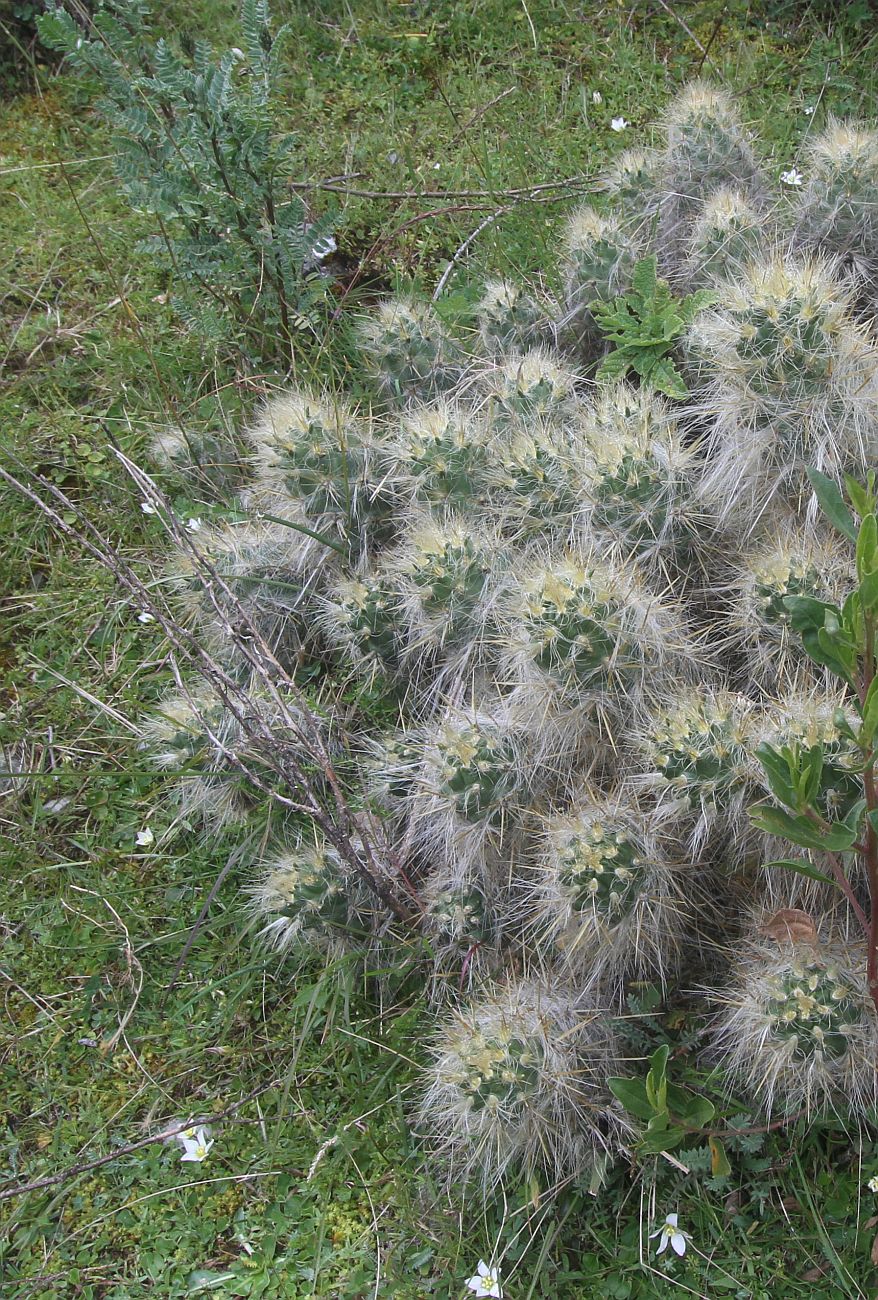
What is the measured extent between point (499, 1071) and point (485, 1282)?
42cm

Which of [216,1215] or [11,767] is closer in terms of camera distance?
[216,1215]

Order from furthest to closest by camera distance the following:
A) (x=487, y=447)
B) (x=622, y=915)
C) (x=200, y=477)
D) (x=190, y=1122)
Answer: (x=200, y=477) < (x=487, y=447) < (x=190, y=1122) < (x=622, y=915)

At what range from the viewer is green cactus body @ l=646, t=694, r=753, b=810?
1985 millimetres

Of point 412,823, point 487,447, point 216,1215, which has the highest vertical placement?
point 487,447

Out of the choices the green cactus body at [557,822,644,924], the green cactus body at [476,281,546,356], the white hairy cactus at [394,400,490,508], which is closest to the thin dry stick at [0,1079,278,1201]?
the green cactus body at [557,822,644,924]

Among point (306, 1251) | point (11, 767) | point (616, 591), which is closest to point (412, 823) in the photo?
point (616, 591)

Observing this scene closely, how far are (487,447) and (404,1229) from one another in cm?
172

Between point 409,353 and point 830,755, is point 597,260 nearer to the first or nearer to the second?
point 409,353

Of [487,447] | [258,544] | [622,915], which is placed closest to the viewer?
[622,915]

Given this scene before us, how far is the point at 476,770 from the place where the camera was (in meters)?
2.16

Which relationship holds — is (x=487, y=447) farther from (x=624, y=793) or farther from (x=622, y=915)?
(x=622, y=915)

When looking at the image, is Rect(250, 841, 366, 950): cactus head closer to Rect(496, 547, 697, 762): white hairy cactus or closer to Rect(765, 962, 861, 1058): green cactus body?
Rect(496, 547, 697, 762): white hairy cactus

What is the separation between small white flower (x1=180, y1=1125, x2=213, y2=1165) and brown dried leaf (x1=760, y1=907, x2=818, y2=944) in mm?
1271

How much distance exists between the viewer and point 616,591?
6.91 feet
